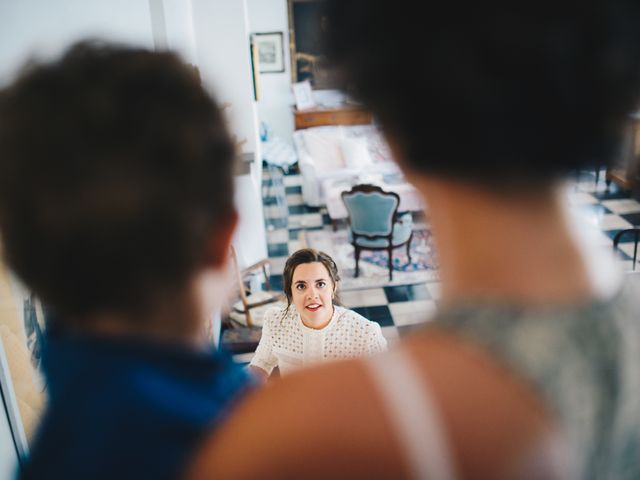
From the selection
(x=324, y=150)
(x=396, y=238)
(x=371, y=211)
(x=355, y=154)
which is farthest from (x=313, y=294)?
(x=324, y=150)

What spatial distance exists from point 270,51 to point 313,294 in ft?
29.5

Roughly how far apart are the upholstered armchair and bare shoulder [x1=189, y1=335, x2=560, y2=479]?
5852mm

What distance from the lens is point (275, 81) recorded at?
11.7 metres

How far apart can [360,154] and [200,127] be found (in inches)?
345

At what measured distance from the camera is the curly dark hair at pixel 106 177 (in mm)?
511

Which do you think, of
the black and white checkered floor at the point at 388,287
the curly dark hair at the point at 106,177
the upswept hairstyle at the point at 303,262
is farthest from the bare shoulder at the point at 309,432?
the black and white checkered floor at the point at 388,287

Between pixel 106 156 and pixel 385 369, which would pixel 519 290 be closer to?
pixel 385 369

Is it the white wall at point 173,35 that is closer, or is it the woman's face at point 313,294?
the white wall at point 173,35

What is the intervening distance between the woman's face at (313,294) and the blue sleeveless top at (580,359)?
2.74m

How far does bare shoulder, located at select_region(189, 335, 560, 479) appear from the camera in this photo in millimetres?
468

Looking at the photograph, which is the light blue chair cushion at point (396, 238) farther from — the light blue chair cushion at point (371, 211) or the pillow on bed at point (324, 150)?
the pillow on bed at point (324, 150)

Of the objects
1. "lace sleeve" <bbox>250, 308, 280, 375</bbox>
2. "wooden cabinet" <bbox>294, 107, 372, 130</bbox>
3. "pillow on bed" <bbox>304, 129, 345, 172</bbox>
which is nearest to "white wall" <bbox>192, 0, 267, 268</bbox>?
"pillow on bed" <bbox>304, 129, 345, 172</bbox>

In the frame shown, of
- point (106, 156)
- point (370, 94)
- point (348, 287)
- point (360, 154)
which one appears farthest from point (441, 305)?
point (360, 154)

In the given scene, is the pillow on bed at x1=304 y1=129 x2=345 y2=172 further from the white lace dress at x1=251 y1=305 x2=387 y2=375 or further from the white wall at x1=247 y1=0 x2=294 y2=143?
the white lace dress at x1=251 y1=305 x2=387 y2=375
